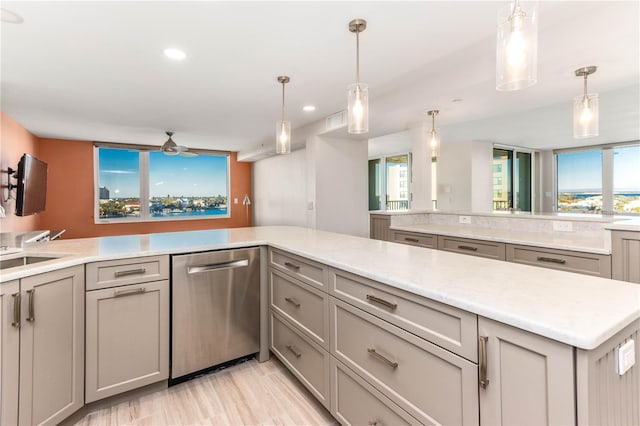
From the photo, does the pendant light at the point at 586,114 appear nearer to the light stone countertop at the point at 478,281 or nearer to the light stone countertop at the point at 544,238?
the light stone countertop at the point at 544,238

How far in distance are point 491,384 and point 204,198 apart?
23.0 ft

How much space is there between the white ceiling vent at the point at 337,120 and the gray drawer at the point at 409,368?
9.10 feet

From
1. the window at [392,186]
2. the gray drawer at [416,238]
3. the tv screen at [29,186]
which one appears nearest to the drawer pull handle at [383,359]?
the gray drawer at [416,238]

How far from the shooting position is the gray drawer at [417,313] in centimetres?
101

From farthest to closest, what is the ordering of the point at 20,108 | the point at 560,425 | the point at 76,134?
1. the point at 76,134
2. the point at 20,108
3. the point at 560,425

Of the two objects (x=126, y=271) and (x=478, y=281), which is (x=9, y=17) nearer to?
(x=126, y=271)

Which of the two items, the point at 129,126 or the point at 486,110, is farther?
the point at 129,126

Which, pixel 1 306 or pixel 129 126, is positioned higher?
pixel 129 126

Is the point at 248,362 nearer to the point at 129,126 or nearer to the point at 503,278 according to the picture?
the point at 503,278

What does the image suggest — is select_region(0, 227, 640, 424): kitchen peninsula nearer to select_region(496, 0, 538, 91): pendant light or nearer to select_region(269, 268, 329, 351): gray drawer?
select_region(269, 268, 329, 351): gray drawer

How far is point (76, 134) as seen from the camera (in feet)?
16.6

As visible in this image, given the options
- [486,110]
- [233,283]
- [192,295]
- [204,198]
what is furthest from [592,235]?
[204,198]

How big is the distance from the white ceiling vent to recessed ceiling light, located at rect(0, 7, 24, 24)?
9.45 feet

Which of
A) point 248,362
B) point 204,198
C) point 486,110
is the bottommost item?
point 248,362
